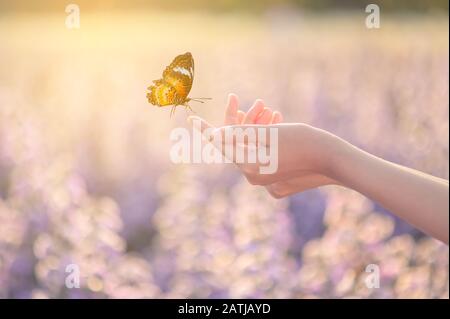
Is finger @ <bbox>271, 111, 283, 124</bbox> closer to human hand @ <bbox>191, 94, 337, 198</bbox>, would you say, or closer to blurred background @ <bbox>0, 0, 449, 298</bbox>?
human hand @ <bbox>191, 94, 337, 198</bbox>

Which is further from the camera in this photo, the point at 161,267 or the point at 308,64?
the point at 308,64

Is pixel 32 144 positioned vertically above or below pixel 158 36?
below

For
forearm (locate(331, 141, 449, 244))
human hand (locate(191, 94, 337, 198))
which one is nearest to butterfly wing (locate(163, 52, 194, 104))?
human hand (locate(191, 94, 337, 198))

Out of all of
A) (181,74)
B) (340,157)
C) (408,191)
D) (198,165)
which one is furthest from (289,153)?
(198,165)
